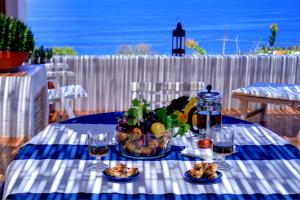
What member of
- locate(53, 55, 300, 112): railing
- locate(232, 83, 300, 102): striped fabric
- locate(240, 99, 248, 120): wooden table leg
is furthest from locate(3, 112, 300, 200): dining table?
locate(53, 55, 300, 112): railing

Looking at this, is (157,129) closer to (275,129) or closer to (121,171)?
(121,171)

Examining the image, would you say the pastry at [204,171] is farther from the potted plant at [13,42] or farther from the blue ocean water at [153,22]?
the blue ocean water at [153,22]

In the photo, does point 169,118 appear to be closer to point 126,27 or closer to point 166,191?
point 166,191

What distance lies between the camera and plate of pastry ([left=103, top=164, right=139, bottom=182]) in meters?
1.89

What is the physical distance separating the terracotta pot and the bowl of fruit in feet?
6.99

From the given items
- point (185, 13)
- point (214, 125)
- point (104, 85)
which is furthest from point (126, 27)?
point (214, 125)

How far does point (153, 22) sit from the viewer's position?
41594 millimetres

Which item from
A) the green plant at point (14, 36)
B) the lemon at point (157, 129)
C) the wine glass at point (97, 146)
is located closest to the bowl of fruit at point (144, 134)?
the lemon at point (157, 129)

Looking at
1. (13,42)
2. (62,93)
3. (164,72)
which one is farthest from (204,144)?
(164,72)

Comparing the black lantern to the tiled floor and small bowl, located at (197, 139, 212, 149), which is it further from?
small bowl, located at (197, 139, 212, 149)

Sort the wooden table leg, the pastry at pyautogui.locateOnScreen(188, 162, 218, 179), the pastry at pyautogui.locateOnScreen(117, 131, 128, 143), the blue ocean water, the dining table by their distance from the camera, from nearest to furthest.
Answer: the dining table
the pastry at pyautogui.locateOnScreen(188, 162, 218, 179)
the pastry at pyautogui.locateOnScreen(117, 131, 128, 143)
the wooden table leg
the blue ocean water

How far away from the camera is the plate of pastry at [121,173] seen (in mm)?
1893

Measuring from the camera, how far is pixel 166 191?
1817 millimetres

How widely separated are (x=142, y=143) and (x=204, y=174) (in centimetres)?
31
